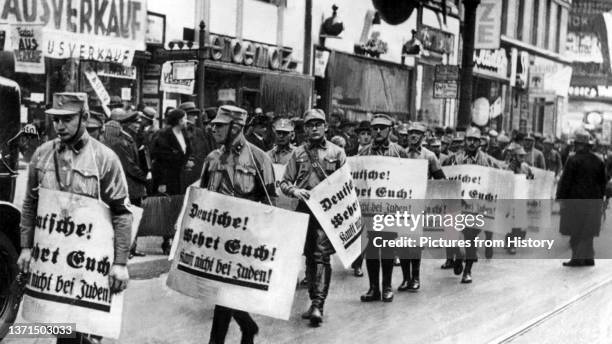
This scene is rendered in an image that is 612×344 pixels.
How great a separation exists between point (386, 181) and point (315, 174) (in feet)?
4.11

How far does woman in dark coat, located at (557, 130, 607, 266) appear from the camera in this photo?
1234 centimetres

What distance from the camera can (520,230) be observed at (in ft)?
42.3

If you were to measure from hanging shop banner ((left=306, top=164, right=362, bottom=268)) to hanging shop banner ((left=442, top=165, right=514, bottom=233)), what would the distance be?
296 centimetres

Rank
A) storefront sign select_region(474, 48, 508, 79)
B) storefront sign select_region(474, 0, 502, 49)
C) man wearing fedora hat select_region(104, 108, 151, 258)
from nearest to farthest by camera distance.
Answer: man wearing fedora hat select_region(104, 108, 151, 258)
storefront sign select_region(474, 0, 502, 49)
storefront sign select_region(474, 48, 508, 79)

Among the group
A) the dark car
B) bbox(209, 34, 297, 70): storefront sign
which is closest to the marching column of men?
the dark car

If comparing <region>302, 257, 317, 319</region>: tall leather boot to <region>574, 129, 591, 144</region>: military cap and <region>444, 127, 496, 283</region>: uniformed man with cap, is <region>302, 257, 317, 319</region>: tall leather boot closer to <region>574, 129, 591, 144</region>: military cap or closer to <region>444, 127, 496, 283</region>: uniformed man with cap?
<region>444, 127, 496, 283</region>: uniformed man with cap

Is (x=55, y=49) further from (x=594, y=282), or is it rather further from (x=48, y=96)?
(x=594, y=282)

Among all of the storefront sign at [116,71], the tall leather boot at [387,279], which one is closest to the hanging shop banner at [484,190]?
the tall leather boot at [387,279]

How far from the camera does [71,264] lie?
4867mm

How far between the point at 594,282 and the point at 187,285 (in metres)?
6.43

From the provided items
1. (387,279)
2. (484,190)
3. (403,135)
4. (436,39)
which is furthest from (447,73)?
(387,279)

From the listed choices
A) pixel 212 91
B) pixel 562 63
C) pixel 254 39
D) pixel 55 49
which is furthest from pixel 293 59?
pixel 562 63

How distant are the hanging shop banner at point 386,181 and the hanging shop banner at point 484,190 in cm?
175

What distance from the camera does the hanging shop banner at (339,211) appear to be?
309 inches
